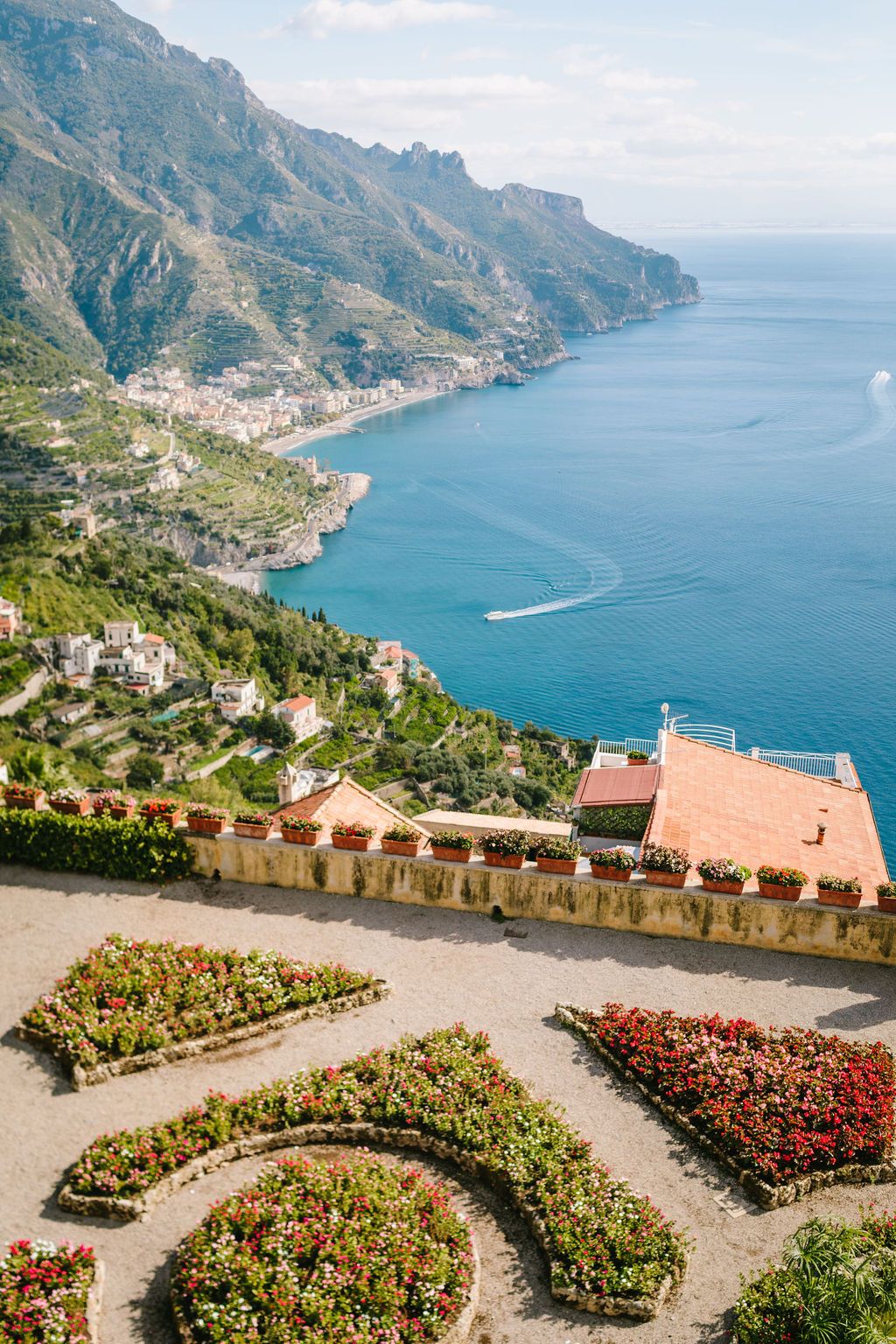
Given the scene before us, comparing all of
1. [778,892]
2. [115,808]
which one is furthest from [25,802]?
[778,892]

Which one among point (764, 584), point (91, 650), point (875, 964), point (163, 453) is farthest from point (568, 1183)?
point (163, 453)

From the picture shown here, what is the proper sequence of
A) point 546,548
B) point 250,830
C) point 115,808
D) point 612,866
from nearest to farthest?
point 612,866 < point 250,830 < point 115,808 < point 546,548

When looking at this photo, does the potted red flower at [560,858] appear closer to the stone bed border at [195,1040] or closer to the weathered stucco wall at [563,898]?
the weathered stucco wall at [563,898]

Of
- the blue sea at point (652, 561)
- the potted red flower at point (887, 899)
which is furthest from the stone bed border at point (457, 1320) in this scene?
the blue sea at point (652, 561)

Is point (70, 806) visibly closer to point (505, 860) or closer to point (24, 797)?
point (24, 797)

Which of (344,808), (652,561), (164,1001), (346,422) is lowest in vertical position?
(652,561)

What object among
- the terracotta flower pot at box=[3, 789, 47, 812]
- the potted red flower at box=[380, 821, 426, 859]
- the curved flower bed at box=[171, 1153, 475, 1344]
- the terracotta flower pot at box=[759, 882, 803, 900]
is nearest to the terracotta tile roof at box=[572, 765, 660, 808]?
the terracotta flower pot at box=[759, 882, 803, 900]
